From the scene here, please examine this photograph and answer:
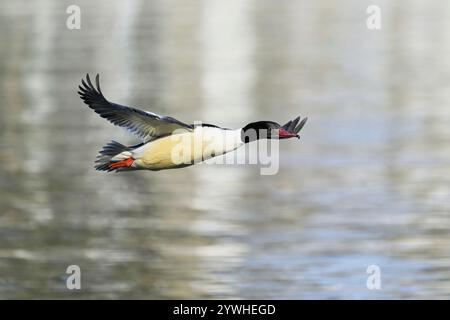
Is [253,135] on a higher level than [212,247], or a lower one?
higher

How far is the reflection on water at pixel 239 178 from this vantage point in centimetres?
Answer: 769

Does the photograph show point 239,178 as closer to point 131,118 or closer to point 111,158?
point 111,158

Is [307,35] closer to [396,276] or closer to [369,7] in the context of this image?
[369,7]

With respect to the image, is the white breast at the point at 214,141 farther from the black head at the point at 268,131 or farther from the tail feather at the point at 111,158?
the tail feather at the point at 111,158

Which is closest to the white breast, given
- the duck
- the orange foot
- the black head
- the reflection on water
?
the duck

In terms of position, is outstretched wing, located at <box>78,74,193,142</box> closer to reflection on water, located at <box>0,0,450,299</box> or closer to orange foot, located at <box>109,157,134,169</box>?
orange foot, located at <box>109,157,134,169</box>

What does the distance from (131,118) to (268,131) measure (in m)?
0.87

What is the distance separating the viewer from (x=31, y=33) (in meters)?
16.6

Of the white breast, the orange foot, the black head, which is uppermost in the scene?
the black head

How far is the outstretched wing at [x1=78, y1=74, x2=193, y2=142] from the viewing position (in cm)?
693
